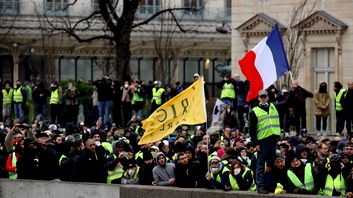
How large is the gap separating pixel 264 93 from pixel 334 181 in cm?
177

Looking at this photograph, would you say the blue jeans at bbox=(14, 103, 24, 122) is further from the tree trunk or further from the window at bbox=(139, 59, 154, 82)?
the window at bbox=(139, 59, 154, 82)

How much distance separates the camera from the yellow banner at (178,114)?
25.8 m

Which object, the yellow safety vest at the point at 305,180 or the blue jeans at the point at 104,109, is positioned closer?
the yellow safety vest at the point at 305,180

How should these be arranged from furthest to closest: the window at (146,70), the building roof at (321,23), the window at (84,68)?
the window at (146,70) < the window at (84,68) < the building roof at (321,23)

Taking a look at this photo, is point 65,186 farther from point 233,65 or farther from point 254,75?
point 233,65

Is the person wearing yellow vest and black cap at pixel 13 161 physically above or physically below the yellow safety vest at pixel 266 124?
below

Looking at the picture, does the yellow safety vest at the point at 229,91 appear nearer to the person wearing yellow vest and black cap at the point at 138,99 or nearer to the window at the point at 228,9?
the person wearing yellow vest and black cap at the point at 138,99

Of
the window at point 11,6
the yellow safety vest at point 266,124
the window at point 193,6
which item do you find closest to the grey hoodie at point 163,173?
the yellow safety vest at point 266,124

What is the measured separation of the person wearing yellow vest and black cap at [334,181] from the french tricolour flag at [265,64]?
1917 mm

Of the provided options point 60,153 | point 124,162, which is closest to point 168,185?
point 124,162

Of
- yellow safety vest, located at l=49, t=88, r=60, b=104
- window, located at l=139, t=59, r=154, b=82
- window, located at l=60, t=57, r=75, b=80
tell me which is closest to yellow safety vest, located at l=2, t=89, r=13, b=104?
yellow safety vest, located at l=49, t=88, r=60, b=104

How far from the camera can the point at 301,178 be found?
2355 centimetres

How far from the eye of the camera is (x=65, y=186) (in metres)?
25.9

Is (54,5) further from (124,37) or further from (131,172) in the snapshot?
(131,172)
